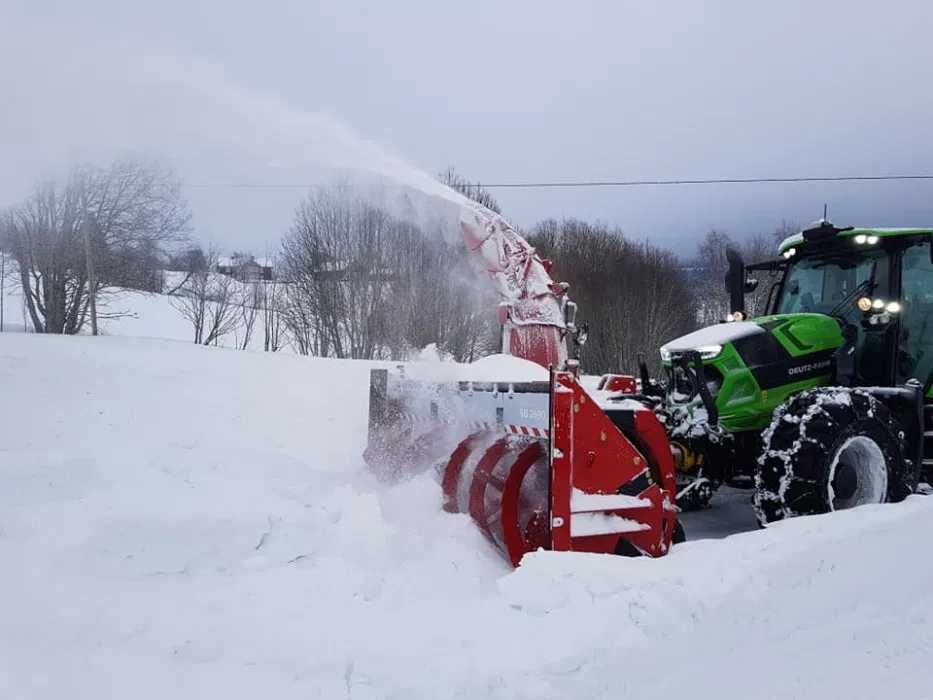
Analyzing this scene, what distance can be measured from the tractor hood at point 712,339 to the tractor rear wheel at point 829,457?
2.36 feet

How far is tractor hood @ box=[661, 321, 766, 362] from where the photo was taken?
5.96 metres

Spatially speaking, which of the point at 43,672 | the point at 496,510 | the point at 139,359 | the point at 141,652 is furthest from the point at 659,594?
the point at 139,359

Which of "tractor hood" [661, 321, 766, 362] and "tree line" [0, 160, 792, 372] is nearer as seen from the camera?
"tractor hood" [661, 321, 766, 362]

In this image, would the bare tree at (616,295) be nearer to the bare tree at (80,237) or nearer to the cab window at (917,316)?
the bare tree at (80,237)

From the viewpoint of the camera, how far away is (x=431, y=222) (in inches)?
249

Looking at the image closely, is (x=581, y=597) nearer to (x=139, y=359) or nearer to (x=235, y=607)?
(x=235, y=607)

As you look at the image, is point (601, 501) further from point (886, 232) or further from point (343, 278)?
point (343, 278)

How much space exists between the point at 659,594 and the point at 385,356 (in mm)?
19094

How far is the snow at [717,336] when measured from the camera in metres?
6.00

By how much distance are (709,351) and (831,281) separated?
177 centimetres

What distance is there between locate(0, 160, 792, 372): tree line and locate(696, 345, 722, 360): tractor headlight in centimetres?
193

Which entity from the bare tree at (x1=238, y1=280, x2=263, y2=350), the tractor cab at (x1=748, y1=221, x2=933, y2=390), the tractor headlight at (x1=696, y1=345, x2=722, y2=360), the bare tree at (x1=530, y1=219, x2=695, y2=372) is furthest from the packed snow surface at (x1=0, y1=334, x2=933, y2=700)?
the bare tree at (x1=238, y1=280, x2=263, y2=350)

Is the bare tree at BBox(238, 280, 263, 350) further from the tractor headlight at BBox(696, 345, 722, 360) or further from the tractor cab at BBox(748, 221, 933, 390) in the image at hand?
the tractor headlight at BBox(696, 345, 722, 360)

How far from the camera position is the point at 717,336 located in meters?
6.09
